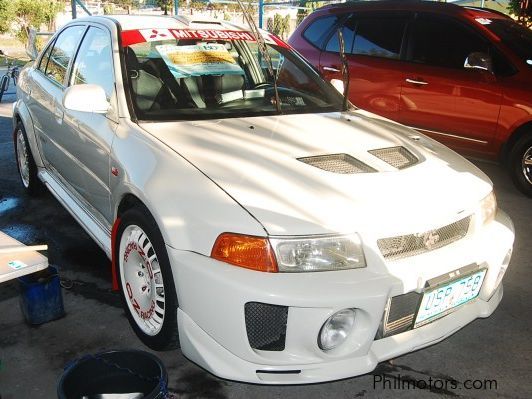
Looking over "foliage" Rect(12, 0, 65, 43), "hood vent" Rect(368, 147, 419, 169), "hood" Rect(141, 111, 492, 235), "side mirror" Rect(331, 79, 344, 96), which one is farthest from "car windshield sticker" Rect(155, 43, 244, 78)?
"foliage" Rect(12, 0, 65, 43)

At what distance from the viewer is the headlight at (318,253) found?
2008mm

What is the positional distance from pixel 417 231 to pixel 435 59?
393 cm

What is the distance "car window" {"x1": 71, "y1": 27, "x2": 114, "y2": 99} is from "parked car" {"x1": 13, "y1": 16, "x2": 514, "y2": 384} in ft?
0.05

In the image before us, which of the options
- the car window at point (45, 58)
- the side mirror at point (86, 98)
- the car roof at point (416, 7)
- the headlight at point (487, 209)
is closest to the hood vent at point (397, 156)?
the headlight at point (487, 209)

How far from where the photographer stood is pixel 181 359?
2.62 metres

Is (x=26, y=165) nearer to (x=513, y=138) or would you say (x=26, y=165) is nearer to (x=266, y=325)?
(x=266, y=325)

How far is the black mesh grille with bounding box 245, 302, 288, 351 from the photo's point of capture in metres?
1.97

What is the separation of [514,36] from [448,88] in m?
0.86

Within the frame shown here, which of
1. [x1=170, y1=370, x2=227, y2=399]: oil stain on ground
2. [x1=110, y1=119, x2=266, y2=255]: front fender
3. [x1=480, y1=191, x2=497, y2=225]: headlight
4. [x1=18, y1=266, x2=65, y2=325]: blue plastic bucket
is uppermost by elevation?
[x1=110, y1=119, x2=266, y2=255]: front fender

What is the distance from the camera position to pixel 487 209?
102 inches

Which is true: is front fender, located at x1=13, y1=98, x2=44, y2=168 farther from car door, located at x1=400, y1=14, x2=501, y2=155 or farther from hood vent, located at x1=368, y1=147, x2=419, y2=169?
car door, located at x1=400, y1=14, x2=501, y2=155

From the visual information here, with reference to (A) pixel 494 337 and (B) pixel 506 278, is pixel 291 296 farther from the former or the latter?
(B) pixel 506 278

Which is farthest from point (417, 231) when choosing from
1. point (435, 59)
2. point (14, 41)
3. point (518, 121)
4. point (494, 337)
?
point (14, 41)

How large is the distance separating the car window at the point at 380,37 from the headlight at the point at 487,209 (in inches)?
139
